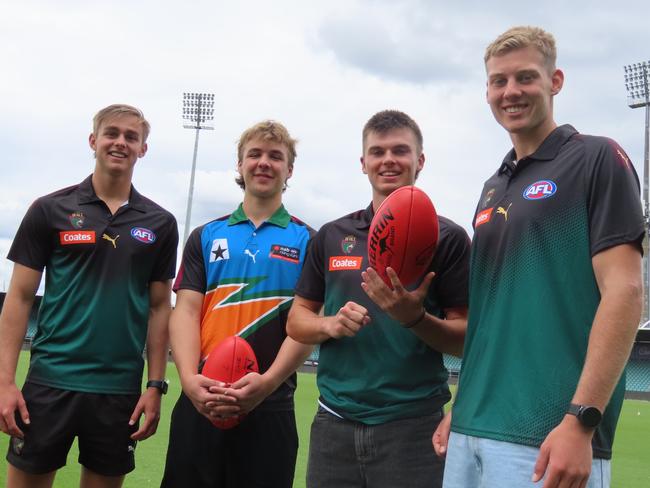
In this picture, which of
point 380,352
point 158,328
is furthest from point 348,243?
point 158,328

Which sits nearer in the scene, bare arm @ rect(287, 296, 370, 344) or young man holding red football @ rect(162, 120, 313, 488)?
bare arm @ rect(287, 296, 370, 344)

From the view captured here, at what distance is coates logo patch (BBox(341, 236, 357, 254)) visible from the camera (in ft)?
9.50

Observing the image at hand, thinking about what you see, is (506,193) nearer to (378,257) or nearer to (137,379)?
(378,257)

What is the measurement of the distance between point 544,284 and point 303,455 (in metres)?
5.34

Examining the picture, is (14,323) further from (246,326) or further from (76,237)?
(246,326)

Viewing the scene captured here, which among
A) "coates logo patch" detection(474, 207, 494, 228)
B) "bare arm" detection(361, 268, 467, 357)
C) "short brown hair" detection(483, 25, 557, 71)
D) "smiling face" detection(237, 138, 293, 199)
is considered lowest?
"bare arm" detection(361, 268, 467, 357)

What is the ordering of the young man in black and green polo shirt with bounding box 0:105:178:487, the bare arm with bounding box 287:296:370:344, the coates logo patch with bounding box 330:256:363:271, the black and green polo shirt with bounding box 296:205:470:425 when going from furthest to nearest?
the young man in black and green polo shirt with bounding box 0:105:178:487
the coates logo patch with bounding box 330:256:363:271
the black and green polo shirt with bounding box 296:205:470:425
the bare arm with bounding box 287:296:370:344

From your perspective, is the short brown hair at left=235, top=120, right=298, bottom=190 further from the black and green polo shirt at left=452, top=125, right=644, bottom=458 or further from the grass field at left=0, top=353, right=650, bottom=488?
the grass field at left=0, top=353, right=650, bottom=488

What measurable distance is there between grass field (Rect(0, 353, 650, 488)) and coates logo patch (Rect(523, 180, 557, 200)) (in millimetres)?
4124

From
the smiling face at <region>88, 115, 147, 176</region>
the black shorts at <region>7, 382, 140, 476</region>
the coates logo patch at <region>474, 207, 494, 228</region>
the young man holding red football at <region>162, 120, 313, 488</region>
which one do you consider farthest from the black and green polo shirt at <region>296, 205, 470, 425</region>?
the smiling face at <region>88, 115, 147, 176</region>

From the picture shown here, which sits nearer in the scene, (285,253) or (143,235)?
(285,253)

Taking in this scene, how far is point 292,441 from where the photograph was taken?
3.13m

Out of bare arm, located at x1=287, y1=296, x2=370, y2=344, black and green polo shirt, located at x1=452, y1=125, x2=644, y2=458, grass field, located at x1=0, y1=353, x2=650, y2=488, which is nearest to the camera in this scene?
black and green polo shirt, located at x1=452, y1=125, x2=644, y2=458

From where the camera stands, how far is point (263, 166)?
129 inches
